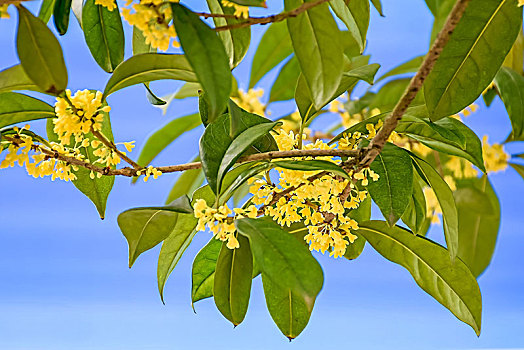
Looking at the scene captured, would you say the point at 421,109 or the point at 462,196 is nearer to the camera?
the point at 421,109

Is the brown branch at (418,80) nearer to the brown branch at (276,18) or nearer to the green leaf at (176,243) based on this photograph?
the brown branch at (276,18)

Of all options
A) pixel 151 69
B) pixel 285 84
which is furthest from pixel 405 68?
pixel 151 69

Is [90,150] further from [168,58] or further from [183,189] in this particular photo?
[183,189]

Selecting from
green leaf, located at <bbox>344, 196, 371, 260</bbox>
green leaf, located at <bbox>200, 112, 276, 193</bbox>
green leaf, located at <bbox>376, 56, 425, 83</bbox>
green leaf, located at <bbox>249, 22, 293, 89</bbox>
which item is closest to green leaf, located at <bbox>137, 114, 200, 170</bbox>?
green leaf, located at <bbox>249, 22, 293, 89</bbox>

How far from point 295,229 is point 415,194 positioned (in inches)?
5.8

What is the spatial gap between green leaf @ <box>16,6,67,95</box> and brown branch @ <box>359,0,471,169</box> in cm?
25


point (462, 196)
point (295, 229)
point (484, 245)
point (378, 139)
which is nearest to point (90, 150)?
point (295, 229)

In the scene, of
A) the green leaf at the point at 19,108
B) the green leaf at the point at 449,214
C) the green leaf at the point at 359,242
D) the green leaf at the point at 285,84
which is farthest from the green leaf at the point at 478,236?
the green leaf at the point at 19,108

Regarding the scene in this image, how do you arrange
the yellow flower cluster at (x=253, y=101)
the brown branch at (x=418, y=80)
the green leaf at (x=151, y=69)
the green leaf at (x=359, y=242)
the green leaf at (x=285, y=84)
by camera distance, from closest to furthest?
1. the brown branch at (x=418, y=80)
2. the green leaf at (x=151, y=69)
3. the green leaf at (x=359, y=242)
4. the yellow flower cluster at (x=253, y=101)
5. the green leaf at (x=285, y=84)

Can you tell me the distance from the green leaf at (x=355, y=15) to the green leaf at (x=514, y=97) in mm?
280

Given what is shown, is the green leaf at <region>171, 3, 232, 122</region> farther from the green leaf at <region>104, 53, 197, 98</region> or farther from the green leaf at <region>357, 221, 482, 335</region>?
the green leaf at <region>357, 221, 482, 335</region>

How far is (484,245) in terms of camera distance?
1356 mm

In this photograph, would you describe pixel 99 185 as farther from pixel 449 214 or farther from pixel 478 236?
pixel 478 236

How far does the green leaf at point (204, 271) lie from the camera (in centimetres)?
70
